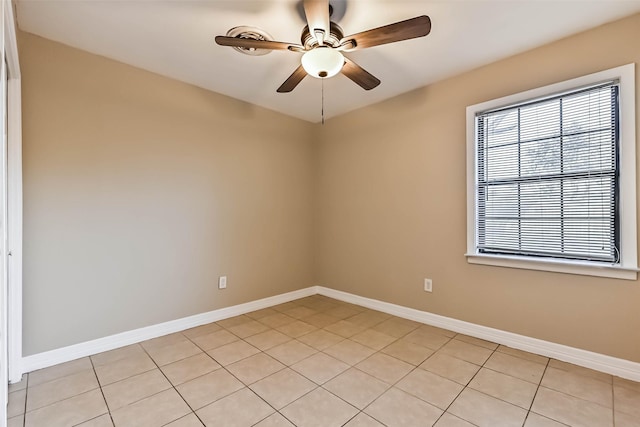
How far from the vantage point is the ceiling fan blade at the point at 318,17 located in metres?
1.51

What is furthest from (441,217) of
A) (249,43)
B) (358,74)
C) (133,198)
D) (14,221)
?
(14,221)

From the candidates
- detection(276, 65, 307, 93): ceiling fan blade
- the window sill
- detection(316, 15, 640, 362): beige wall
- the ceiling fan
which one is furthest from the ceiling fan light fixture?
the window sill

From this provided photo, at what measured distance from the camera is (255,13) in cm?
191

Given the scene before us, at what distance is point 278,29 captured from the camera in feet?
6.81

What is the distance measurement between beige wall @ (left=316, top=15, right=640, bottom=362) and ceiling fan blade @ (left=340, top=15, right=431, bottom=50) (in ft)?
4.38

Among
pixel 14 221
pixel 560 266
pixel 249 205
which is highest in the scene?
pixel 249 205

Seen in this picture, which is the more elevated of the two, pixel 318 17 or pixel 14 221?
pixel 318 17

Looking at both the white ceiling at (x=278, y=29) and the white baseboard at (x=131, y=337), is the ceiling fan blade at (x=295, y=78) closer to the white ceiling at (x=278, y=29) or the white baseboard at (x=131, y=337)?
the white ceiling at (x=278, y=29)

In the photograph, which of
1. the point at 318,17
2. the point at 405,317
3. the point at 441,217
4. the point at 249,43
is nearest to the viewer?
the point at 318,17

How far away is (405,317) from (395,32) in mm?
2636

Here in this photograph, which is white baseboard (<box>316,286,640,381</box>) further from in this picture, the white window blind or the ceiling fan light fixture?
the ceiling fan light fixture

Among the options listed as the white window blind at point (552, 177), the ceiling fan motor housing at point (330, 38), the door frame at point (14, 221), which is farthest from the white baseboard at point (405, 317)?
the ceiling fan motor housing at point (330, 38)

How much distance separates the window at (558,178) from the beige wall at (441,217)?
0.10 meters

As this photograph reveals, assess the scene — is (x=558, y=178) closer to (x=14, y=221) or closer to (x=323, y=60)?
(x=323, y=60)
